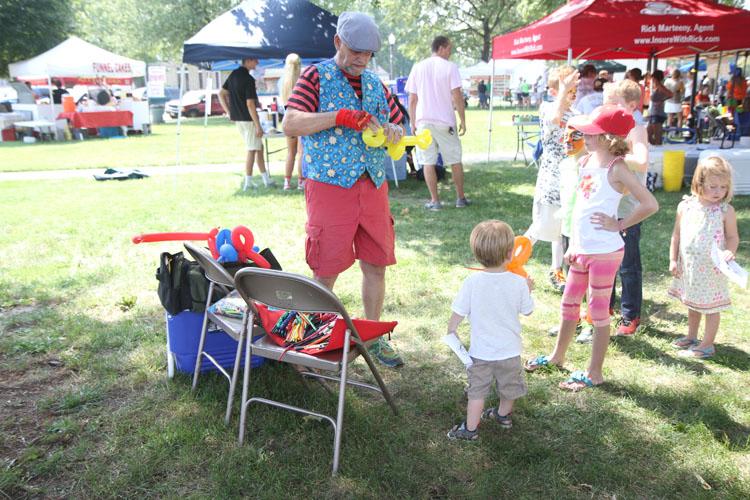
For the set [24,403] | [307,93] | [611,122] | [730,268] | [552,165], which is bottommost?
[24,403]

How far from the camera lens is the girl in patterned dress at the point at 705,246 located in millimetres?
3359

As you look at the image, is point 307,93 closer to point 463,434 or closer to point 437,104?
point 463,434

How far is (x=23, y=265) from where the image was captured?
5504mm

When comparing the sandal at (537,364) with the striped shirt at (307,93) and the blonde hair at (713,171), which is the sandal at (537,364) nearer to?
the blonde hair at (713,171)

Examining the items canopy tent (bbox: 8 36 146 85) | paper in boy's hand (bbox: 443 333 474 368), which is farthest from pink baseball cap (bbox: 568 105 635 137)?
canopy tent (bbox: 8 36 146 85)

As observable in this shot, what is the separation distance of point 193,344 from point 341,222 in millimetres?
1086

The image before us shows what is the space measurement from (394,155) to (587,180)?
102cm

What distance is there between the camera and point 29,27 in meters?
26.9

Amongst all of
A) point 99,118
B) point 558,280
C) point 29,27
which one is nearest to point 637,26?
point 558,280

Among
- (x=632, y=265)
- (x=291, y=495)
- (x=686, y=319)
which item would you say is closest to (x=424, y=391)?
(x=291, y=495)

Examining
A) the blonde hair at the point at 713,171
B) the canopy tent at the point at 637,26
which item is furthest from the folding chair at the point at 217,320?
the canopy tent at the point at 637,26

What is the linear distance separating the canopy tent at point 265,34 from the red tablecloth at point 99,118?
11.5 meters

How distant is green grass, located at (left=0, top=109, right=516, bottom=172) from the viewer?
12.5 metres

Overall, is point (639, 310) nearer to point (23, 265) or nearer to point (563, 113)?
point (563, 113)
